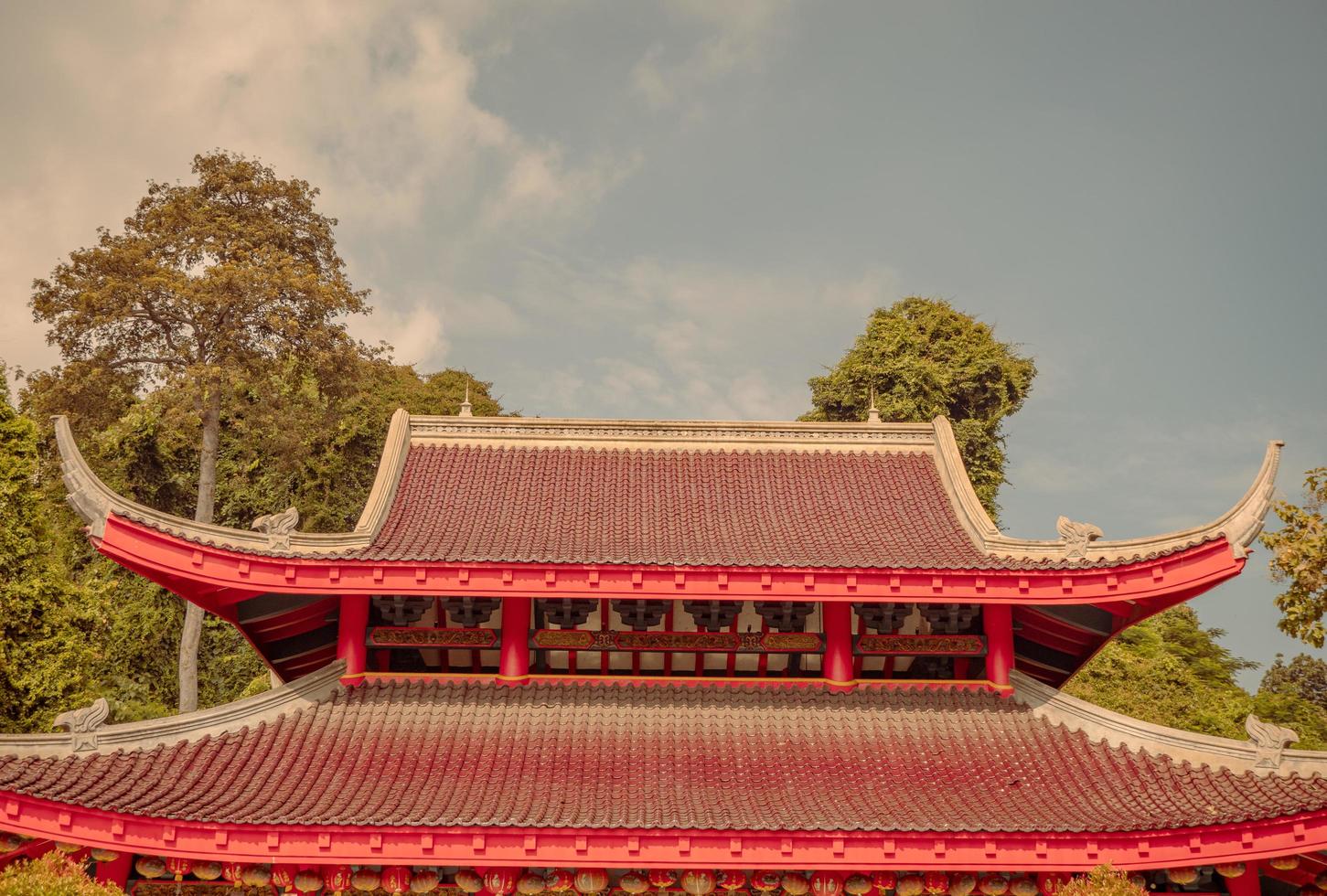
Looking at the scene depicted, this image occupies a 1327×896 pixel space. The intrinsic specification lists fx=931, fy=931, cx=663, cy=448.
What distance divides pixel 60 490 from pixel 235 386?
7349 mm

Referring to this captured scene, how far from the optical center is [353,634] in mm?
13695

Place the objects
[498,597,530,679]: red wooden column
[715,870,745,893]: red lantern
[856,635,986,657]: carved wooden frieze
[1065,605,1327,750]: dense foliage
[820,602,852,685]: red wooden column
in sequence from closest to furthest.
→ [715,870,745,893]: red lantern
[498,597,530,679]: red wooden column
[820,602,852,685]: red wooden column
[856,635,986,657]: carved wooden frieze
[1065,605,1327,750]: dense foliage

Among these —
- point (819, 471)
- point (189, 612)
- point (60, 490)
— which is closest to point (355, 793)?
point (819, 471)

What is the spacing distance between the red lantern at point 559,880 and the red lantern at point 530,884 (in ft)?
0.22

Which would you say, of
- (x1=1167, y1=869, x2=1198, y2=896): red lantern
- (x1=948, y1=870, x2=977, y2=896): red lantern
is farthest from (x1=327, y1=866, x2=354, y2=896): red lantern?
(x1=1167, y1=869, x2=1198, y2=896): red lantern

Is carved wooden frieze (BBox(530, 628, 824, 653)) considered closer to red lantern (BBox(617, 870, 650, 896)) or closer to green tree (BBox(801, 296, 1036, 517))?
red lantern (BBox(617, 870, 650, 896))

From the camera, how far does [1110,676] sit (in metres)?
32.5

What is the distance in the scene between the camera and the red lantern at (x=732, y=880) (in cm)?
1134

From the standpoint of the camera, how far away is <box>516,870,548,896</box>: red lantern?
1140cm

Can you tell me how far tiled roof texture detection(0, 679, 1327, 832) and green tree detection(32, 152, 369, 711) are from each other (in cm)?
1913

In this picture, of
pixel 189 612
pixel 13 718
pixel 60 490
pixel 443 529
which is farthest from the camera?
pixel 60 490

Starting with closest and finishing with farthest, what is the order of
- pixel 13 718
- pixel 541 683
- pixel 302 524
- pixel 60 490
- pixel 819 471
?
pixel 541 683, pixel 819 471, pixel 13 718, pixel 60 490, pixel 302 524

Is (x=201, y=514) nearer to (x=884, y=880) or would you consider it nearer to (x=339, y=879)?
(x=339, y=879)

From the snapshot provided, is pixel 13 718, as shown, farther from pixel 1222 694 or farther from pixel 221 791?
pixel 1222 694
